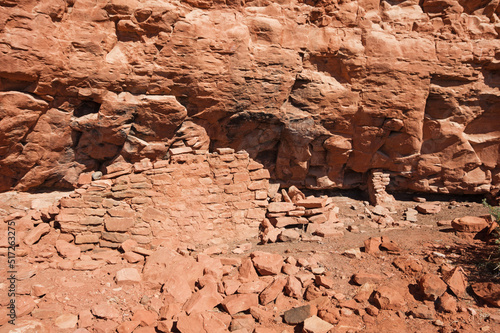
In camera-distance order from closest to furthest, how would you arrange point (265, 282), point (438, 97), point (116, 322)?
1. point (116, 322)
2. point (265, 282)
3. point (438, 97)

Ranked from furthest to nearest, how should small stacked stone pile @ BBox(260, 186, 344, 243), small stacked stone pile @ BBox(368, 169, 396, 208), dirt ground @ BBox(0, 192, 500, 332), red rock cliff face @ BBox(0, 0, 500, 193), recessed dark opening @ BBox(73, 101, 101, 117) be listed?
small stacked stone pile @ BBox(368, 169, 396, 208)
small stacked stone pile @ BBox(260, 186, 344, 243)
recessed dark opening @ BBox(73, 101, 101, 117)
red rock cliff face @ BBox(0, 0, 500, 193)
dirt ground @ BBox(0, 192, 500, 332)

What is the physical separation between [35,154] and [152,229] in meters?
2.18

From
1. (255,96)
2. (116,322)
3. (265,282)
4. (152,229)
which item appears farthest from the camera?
(255,96)

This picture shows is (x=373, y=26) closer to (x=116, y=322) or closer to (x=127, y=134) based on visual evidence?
(x=127, y=134)

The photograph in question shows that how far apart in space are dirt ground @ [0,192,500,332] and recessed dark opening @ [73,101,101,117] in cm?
165

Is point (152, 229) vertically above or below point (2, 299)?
below

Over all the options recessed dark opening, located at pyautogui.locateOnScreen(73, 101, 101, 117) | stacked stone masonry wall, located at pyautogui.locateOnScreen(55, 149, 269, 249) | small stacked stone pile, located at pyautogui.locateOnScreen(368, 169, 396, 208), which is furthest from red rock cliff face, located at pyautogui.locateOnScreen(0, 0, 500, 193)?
stacked stone masonry wall, located at pyautogui.locateOnScreen(55, 149, 269, 249)


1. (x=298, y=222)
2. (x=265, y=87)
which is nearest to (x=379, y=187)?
(x=298, y=222)

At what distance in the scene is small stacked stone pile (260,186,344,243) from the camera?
18.7 ft

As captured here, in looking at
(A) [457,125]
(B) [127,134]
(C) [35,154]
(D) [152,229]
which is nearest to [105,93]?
(B) [127,134]

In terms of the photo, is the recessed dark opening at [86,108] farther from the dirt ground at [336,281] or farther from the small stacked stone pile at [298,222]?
the small stacked stone pile at [298,222]

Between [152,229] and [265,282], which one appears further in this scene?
[152,229]

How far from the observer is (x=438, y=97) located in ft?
22.9

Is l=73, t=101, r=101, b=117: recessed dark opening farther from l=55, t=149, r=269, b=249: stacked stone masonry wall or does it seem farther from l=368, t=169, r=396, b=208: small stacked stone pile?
l=368, t=169, r=396, b=208: small stacked stone pile
